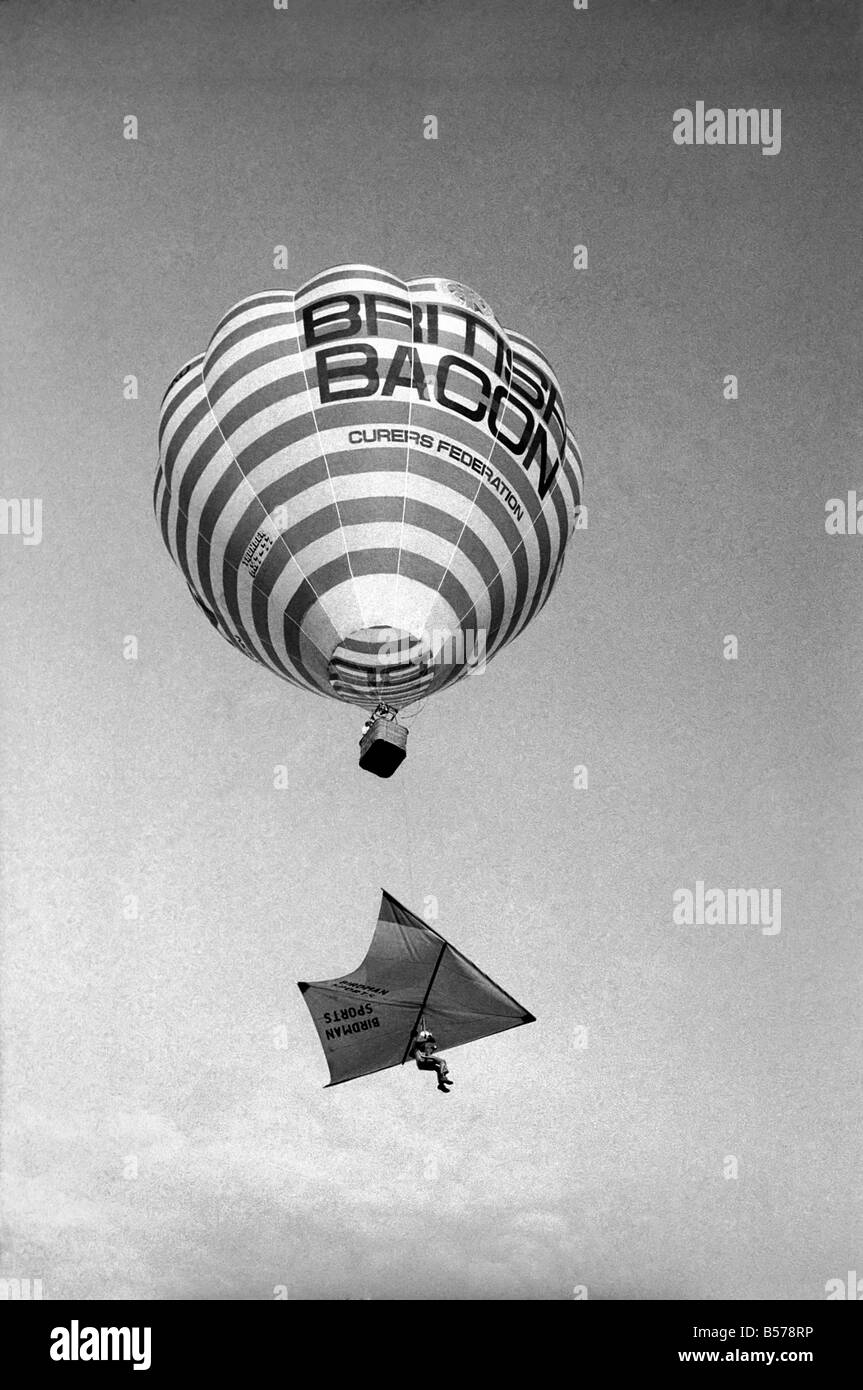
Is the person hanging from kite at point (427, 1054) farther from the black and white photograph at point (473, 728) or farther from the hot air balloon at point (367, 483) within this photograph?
the black and white photograph at point (473, 728)

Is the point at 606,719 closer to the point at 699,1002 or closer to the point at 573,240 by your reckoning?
the point at 699,1002

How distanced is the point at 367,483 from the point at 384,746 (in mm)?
952

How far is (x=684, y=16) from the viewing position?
817 centimetres

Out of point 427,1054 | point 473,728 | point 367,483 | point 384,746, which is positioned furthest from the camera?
point 473,728

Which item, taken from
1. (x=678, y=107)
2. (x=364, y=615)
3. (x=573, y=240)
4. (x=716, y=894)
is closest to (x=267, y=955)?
(x=716, y=894)

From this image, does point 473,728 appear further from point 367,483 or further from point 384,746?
point 367,483

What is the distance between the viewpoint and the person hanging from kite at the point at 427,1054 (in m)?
6.33

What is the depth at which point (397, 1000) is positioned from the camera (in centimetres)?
640

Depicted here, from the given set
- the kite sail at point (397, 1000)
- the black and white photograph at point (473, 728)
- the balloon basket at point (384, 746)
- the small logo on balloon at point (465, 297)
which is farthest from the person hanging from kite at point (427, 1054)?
the small logo on balloon at point (465, 297)

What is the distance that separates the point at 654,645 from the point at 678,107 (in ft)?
8.74

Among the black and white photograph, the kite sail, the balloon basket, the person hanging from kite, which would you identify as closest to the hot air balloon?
the balloon basket

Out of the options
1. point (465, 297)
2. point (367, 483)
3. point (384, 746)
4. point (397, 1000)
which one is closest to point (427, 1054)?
point (397, 1000)

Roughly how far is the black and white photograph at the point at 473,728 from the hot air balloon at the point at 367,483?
7.03 ft

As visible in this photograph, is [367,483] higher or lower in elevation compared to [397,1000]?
higher
